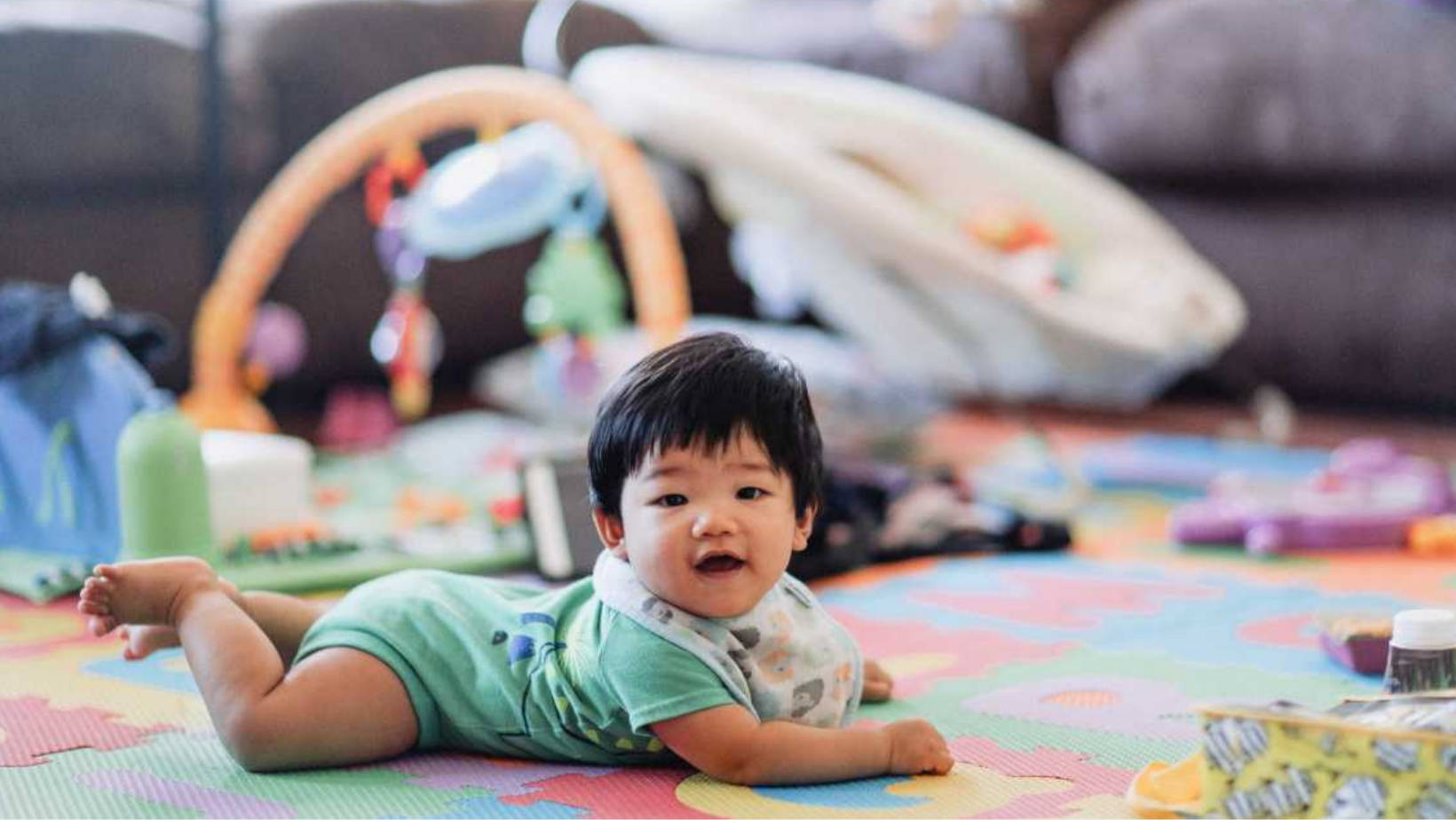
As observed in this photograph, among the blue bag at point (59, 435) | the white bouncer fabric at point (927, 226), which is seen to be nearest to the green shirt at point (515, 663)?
the blue bag at point (59, 435)

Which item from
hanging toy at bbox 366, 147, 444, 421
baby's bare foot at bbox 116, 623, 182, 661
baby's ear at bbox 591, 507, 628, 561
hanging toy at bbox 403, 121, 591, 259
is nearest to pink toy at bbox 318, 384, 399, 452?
hanging toy at bbox 366, 147, 444, 421

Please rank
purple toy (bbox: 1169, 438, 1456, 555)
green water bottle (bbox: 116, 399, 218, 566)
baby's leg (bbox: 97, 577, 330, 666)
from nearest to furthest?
baby's leg (bbox: 97, 577, 330, 666) → green water bottle (bbox: 116, 399, 218, 566) → purple toy (bbox: 1169, 438, 1456, 555)

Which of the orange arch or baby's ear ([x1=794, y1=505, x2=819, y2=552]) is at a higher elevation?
the orange arch

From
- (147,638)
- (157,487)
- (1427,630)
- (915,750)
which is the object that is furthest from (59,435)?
(1427,630)

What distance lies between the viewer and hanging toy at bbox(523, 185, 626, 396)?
7.18 feet

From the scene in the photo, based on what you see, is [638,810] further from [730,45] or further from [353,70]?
[730,45]

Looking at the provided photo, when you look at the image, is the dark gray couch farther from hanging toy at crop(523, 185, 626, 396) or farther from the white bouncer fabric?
hanging toy at crop(523, 185, 626, 396)

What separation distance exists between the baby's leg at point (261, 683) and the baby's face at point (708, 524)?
0.17 metres

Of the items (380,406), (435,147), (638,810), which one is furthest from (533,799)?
(435,147)

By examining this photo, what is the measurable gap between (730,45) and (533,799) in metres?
2.20

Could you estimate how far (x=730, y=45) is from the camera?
2979 millimetres

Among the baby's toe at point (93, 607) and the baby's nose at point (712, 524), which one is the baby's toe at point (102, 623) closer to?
the baby's toe at point (93, 607)

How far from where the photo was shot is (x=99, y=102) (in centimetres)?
226

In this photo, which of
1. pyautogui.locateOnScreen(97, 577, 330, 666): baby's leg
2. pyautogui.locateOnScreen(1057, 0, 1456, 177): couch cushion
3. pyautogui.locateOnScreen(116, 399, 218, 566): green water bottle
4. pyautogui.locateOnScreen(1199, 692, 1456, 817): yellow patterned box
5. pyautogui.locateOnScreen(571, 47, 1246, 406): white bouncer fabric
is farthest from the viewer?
pyautogui.locateOnScreen(1057, 0, 1456, 177): couch cushion
